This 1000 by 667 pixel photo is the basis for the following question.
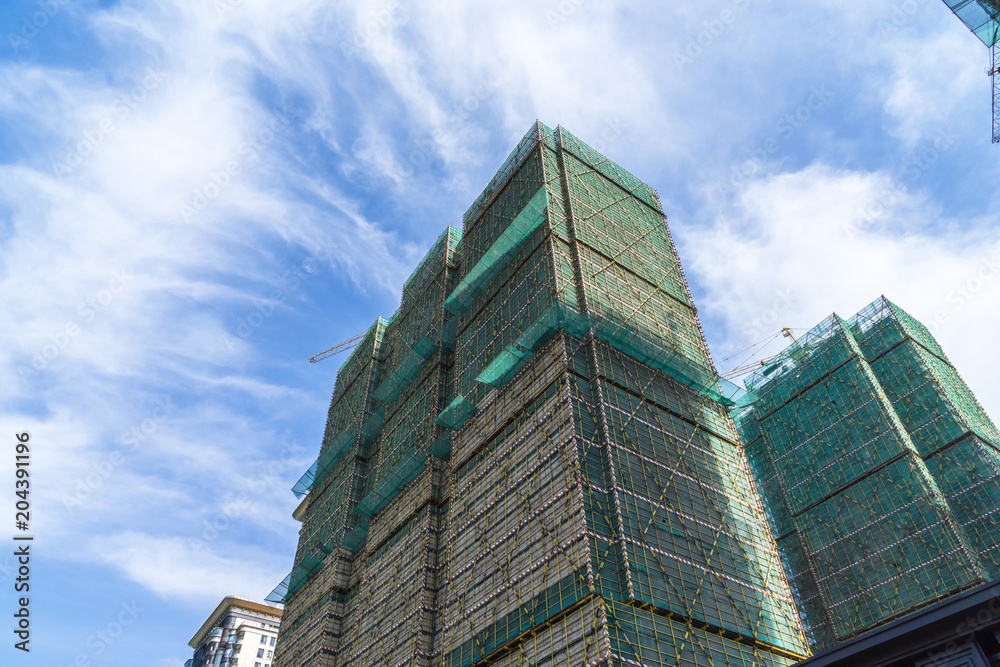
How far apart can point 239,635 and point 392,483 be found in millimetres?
82026

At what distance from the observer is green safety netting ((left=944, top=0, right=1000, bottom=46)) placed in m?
32.1

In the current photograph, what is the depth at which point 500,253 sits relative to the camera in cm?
5828

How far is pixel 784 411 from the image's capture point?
75688 mm

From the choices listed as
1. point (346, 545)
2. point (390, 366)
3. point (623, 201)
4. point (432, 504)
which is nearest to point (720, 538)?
point (432, 504)

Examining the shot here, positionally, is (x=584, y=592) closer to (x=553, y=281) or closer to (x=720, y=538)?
(x=720, y=538)

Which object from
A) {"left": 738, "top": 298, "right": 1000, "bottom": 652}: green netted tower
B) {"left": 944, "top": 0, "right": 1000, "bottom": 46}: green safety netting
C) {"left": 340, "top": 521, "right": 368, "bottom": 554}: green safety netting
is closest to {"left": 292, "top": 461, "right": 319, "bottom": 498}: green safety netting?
{"left": 340, "top": 521, "right": 368, "bottom": 554}: green safety netting

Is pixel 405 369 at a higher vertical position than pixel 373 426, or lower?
higher

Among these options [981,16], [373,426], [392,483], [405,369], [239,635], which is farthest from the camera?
[239,635]

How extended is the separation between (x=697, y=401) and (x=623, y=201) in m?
22.4

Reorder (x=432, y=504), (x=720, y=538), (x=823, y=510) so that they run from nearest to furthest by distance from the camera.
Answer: (x=720, y=538)
(x=432, y=504)
(x=823, y=510)

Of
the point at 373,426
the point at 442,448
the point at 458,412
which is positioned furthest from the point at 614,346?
the point at 373,426

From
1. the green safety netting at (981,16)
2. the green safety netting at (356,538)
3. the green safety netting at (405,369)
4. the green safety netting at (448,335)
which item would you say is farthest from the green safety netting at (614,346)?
the green safety netting at (981,16)

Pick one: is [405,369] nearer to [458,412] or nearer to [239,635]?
[458,412]

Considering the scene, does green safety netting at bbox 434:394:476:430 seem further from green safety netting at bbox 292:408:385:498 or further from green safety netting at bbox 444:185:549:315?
green safety netting at bbox 292:408:385:498
